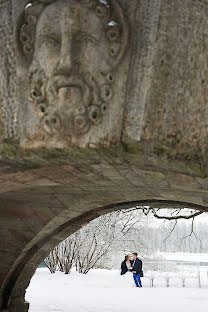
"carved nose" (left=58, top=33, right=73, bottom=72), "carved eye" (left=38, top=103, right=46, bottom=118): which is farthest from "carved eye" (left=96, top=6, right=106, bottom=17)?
"carved eye" (left=38, top=103, right=46, bottom=118)

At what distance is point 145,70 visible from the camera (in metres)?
1.35

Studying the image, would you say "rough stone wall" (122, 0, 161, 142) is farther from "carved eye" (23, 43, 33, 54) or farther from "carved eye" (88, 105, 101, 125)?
"carved eye" (23, 43, 33, 54)

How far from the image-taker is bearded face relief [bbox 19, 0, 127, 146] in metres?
1.33

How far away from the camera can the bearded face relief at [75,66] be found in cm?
133

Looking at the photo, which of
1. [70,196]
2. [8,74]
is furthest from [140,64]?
[70,196]

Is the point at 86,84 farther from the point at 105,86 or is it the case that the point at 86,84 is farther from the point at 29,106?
the point at 29,106

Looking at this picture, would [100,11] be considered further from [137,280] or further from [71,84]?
[137,280]

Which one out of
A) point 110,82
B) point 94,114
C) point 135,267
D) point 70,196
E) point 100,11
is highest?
point 100,11

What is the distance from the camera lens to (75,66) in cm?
134

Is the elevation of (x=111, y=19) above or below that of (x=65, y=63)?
above

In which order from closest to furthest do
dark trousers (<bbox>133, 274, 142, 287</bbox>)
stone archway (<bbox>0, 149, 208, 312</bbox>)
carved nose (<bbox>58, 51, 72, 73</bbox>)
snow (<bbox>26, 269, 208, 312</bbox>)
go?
carved nose (<bbox>58, 51, 72, 73</bbox>)
stone archway (<bbox>0, 149, 208, 312</bbox>)
snow (<bbox>26, 269, 208, 312</bbox>)
dark trousers (<bbox>133, 274, 142, 287</bbox>)

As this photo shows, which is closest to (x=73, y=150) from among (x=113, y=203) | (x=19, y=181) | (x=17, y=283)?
(x=19, y=181)

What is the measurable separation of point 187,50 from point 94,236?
13.1 m

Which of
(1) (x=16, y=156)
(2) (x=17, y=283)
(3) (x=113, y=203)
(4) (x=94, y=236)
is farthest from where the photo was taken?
(4) (x=94, y=236)
